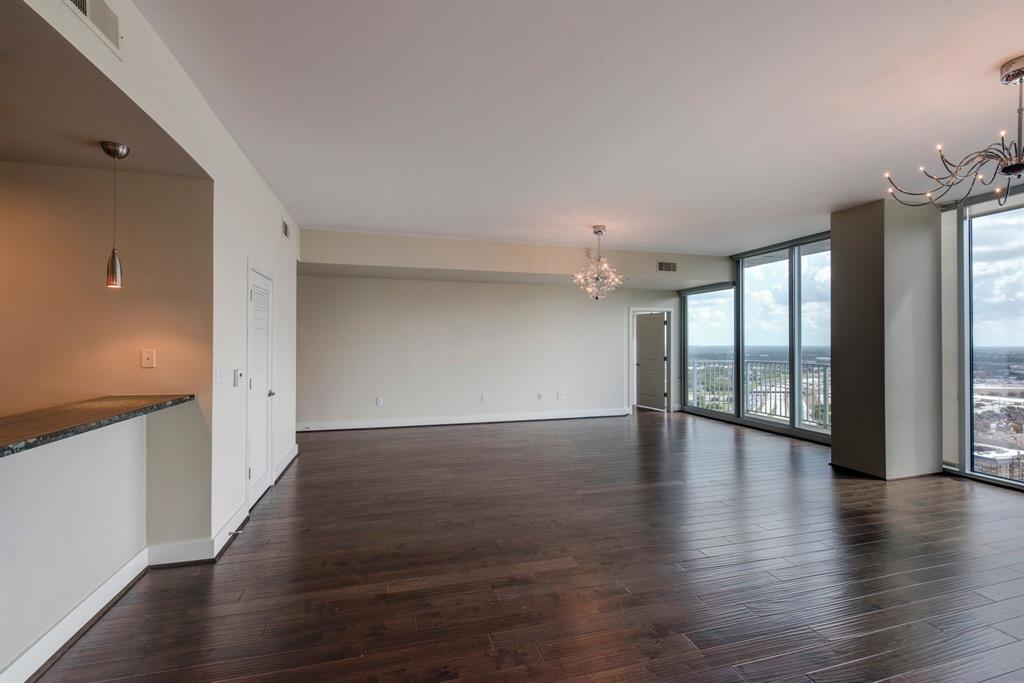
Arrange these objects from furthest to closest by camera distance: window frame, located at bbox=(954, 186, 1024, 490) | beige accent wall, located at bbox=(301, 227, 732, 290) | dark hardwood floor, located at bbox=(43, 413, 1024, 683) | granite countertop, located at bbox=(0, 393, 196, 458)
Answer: beige accent wall, located at bbox=(301, 227, 732, 290), window frame, located at bbox=(954, 186, 1024, 490), dark hardwood floor, located at bbox=(43, 413, 1024, 683), granite countertop, located at bbox=(0, 393, 196, 458)

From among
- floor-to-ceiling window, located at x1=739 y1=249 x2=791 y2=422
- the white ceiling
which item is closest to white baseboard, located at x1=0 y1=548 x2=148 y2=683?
the white ceiling

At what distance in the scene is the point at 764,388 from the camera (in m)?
7.00

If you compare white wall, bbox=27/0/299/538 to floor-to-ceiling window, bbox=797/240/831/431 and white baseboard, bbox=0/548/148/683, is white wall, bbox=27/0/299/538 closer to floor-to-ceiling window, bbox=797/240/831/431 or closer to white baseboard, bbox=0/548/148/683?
white baseboard, bbox=0/548/148/683

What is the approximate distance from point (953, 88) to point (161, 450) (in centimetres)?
524

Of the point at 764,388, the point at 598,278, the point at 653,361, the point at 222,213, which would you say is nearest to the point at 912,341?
the point at 764,388

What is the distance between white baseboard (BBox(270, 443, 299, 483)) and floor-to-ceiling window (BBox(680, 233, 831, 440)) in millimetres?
6709

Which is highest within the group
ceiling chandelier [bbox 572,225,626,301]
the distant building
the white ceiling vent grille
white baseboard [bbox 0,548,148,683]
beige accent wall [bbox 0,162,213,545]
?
the white ceiling vent grille

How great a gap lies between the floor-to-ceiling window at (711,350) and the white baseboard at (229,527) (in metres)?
7.30

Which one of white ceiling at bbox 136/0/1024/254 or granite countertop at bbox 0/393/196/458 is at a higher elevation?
white ceiling at bbox 136/0/1024/254

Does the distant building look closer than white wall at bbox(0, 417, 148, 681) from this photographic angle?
No

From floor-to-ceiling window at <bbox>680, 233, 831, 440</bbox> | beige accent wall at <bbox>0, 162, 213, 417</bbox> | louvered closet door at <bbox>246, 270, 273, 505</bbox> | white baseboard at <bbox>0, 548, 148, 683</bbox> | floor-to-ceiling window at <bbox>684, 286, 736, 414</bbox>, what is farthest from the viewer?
floor-to-ceiling window at <bbox>684, 286, 736, 414</bbox>

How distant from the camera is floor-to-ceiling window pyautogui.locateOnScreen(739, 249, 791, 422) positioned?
21.5 ft

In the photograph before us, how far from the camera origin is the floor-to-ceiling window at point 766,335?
21.5 feet

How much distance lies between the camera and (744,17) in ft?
6.48
